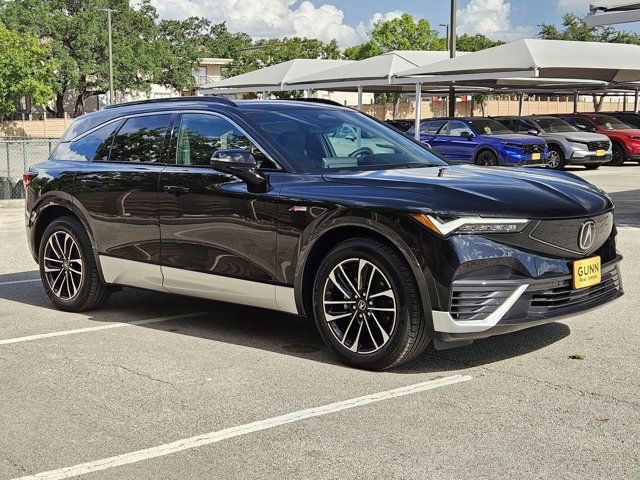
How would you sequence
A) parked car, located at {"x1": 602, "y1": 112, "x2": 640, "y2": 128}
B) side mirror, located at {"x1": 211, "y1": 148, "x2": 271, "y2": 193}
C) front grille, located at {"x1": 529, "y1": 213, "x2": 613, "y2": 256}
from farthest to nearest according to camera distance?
1. parked car, located at {"x1": 602, "y1": 112, "x2": 640, "y2": 128}
2. side mirror, located at {"x1": 211, "y1": 148, "x2": 271, "y2": 193}
3. front grille, located at {"x1": 529, "y1": 213, "x2": 613, "y2": 256}

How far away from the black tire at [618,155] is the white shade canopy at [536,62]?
2.42 m

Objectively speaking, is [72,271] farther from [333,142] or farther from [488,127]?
[488,127]

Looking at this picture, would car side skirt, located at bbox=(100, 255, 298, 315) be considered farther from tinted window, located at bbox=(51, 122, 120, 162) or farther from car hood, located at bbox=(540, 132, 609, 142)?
car hood, located at bbox=(540, 132, 609, 142)

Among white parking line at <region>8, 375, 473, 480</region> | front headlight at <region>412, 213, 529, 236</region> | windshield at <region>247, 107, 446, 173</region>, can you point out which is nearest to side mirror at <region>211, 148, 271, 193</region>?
windshield at <region>247, 107, 446, 173</region>

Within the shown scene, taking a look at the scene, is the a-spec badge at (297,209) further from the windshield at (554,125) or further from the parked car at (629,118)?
the parked car at (629,118)

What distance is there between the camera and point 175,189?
6.70 metres

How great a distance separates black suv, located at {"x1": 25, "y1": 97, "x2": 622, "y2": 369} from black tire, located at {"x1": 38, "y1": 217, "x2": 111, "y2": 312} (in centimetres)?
1

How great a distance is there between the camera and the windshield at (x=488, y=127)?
82.4 feet

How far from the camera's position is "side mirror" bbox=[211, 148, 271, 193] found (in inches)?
240

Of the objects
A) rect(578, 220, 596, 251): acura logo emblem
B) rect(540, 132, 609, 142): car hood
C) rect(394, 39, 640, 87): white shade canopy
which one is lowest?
rect(578, 220, 596, 251): acura logo emblem

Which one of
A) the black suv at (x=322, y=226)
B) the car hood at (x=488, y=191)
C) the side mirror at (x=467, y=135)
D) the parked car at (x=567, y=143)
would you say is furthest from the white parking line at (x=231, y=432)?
the parked car at (x=567, y=143)

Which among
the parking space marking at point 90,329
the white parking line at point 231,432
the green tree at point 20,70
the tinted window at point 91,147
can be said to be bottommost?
the parking space marking at point 90,329

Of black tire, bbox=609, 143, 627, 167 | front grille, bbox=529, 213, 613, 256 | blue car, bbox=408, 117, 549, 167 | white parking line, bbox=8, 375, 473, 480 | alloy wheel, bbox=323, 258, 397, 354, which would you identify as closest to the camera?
white parking line, bbox=8, 375, 473, 480

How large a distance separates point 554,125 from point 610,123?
2.52 m
